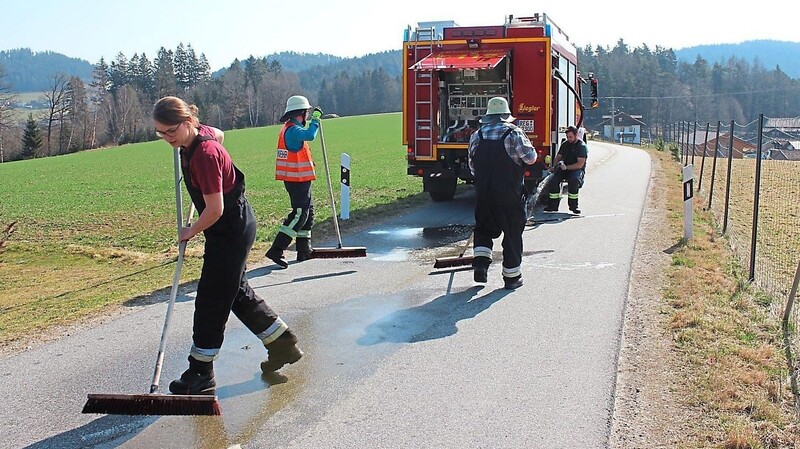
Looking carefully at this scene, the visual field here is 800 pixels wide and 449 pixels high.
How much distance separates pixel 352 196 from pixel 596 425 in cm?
1414

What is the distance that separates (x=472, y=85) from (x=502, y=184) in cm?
710

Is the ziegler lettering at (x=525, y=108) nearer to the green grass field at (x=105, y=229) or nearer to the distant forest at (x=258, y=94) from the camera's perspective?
the green grass field at (x=105, y=229)

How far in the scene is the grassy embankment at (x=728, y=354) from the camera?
14.0ft

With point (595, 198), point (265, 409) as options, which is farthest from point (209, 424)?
point (595, 198)

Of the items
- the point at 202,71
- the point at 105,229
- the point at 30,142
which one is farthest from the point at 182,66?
the point at 105,229

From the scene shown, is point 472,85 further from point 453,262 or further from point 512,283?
point 512,283

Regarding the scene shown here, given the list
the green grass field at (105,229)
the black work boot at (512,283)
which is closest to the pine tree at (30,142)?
the green grass field at (105,229)

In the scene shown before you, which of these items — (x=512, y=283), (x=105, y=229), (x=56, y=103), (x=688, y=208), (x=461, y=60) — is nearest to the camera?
(x=512, y=283)

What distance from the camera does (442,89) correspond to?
14.3 metres

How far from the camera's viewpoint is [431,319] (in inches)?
261

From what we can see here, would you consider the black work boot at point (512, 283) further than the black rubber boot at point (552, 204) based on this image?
No

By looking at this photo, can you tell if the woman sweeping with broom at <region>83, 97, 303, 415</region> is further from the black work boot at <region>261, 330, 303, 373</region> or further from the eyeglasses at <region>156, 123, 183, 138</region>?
the black work boot at <region>261, 330, 303, 373</region>

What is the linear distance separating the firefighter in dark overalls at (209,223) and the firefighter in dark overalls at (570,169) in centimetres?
967

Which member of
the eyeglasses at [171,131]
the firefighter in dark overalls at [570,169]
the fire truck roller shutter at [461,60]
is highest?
the fire truck roller shutter at [461,60]
